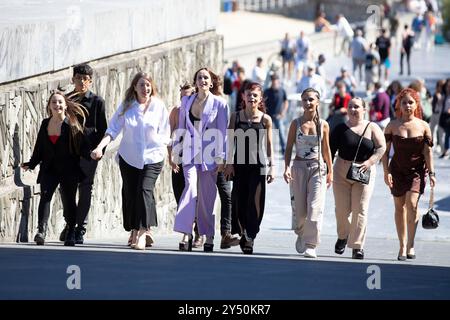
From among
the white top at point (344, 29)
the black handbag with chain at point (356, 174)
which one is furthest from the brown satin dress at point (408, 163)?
the white top at point (344, 29)

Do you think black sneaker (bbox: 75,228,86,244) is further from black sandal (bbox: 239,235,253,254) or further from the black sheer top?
the black sheer top

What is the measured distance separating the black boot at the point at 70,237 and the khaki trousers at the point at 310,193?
1.94 m

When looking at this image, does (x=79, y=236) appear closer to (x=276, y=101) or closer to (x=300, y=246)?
(x=300, y=246)

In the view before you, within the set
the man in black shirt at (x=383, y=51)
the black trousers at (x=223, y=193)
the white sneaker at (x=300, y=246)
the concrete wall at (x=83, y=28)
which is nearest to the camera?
the white sneaker at (x=300, y=246)

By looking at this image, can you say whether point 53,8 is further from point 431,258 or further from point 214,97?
point 431,258

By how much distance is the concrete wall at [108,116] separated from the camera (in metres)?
13.1

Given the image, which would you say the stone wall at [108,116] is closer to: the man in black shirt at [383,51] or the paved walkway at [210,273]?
the paved walkway at [210,273]

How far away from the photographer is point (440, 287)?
10961 millimetres

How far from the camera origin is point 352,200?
13.8 m

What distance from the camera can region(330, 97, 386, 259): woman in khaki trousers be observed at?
44.5 feet

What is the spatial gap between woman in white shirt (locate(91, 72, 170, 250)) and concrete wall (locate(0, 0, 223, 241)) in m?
0.88
